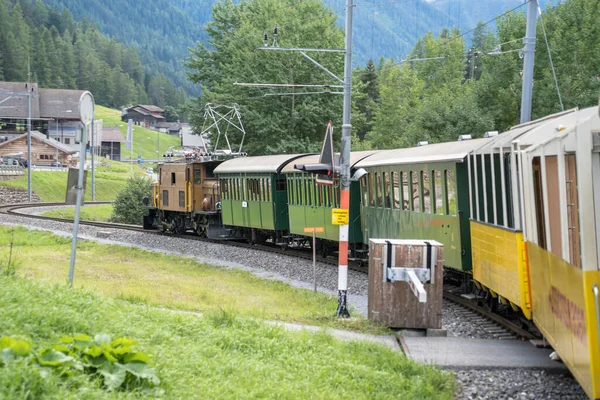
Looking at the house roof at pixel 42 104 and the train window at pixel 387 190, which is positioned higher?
the house roof at pixel 42 104

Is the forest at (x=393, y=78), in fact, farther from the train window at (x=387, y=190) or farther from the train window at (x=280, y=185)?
the train window at (x=280, y=185)

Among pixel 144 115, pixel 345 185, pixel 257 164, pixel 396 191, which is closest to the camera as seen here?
pixel 345 185

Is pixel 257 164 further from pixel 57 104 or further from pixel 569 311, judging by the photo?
pixel 57 104

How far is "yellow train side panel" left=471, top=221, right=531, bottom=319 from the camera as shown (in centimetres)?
1073

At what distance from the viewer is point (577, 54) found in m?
34.1

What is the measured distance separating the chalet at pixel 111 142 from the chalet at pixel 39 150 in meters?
21.1

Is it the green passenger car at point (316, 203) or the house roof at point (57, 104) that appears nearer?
Answer: the green passenger car at point (316, 203)

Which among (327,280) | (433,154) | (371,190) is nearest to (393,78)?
(371,190)

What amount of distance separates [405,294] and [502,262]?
1.37 meters

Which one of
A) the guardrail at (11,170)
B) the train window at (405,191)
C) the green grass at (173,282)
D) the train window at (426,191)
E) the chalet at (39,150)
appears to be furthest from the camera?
the chalet at (39,150)

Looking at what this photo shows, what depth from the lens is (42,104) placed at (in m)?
122

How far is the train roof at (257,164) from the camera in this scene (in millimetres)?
29391

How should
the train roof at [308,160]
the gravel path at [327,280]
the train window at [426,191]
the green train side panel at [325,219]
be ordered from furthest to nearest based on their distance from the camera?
the train roof at [308,160]
the green train side panel at [325,219]
the train window at [426,191]
the gravel path at [327,280]

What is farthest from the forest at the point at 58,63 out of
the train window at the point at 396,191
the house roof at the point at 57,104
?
the train window at the point at 396,191
